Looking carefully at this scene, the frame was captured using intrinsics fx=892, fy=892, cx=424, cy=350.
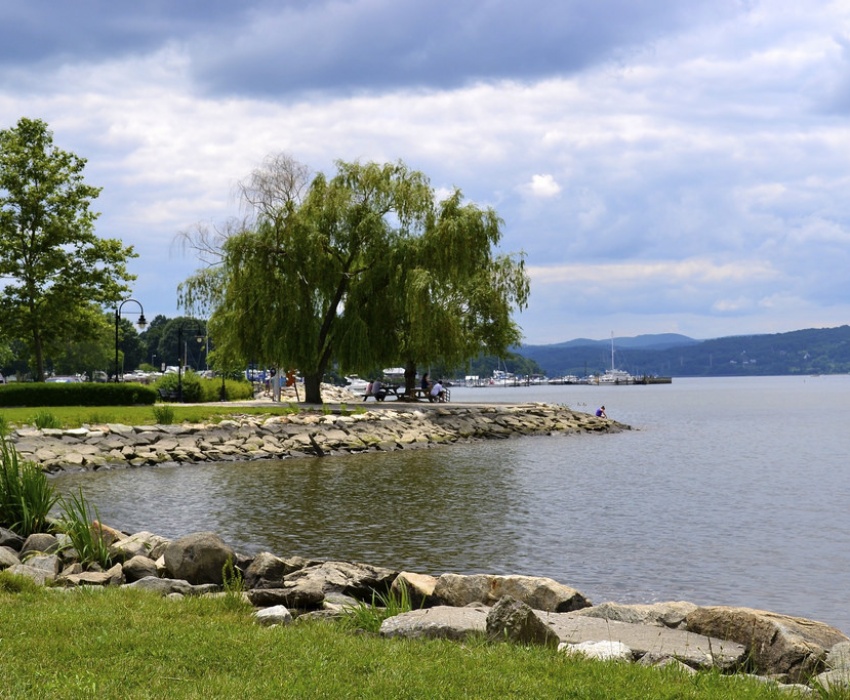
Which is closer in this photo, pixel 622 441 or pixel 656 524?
pixel 656 524

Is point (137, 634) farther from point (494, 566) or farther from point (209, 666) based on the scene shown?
point (494, 566)

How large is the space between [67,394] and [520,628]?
105 feet

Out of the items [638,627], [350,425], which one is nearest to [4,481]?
[638,627]

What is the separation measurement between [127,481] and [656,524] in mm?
13049

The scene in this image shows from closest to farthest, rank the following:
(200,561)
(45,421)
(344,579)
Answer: (344,579), (200,561), (45,421)

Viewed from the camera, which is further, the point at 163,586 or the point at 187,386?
the point at 187,386

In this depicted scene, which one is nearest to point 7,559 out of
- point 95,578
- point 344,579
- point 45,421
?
point 95,578

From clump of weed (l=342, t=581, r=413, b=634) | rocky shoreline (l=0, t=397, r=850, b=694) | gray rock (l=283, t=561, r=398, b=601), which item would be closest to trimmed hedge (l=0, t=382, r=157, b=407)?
rocky shoreline (l=0, t=397, r=850, b=694)

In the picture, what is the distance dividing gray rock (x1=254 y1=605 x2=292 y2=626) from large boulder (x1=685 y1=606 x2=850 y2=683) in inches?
138

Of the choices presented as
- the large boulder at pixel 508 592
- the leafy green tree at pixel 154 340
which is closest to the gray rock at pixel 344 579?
the large boulder at pixel 508 592

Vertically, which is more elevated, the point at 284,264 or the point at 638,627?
the point at 284,264

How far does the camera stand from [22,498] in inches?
456

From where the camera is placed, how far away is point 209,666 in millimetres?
5723

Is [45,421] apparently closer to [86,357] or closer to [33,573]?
[33,573]
